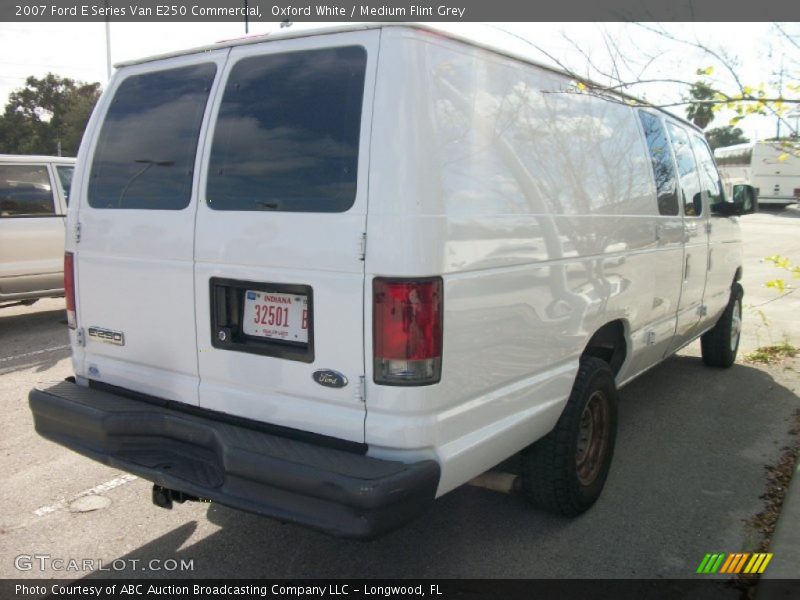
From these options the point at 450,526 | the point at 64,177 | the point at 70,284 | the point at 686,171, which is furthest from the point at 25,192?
the point at 686,171

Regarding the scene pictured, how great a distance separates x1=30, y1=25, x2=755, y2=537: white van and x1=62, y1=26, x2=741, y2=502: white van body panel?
0.03ft

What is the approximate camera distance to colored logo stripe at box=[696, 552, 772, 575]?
325 centimetres

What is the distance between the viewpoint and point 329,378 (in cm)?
270

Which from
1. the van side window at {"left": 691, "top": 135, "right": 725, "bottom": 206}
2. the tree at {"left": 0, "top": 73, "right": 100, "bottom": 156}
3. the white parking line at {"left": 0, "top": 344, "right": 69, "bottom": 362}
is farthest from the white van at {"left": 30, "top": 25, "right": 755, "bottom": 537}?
the tree at {"left": 0, "top": 73, "right": 100, "bottom": 156}

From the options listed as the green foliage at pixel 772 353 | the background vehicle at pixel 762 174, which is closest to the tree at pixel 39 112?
the background vehicle at pixel 762 174

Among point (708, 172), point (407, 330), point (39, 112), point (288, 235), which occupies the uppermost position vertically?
point (39, 112)

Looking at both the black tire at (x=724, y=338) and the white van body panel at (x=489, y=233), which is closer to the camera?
the white van body panel at (x=489, y=233)

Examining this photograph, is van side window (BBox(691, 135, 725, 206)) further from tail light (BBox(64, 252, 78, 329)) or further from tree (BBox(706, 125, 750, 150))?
tail light (BBox(64, 252, 78, 329))

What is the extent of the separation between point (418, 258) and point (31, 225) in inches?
279

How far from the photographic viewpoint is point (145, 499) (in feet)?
12.8

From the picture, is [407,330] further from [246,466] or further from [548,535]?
[548,535]

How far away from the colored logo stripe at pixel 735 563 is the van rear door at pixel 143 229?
8.33 ft

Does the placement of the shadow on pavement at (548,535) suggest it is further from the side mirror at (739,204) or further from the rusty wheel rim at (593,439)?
the side mirror at (739,204)

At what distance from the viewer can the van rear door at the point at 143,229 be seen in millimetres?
3117
